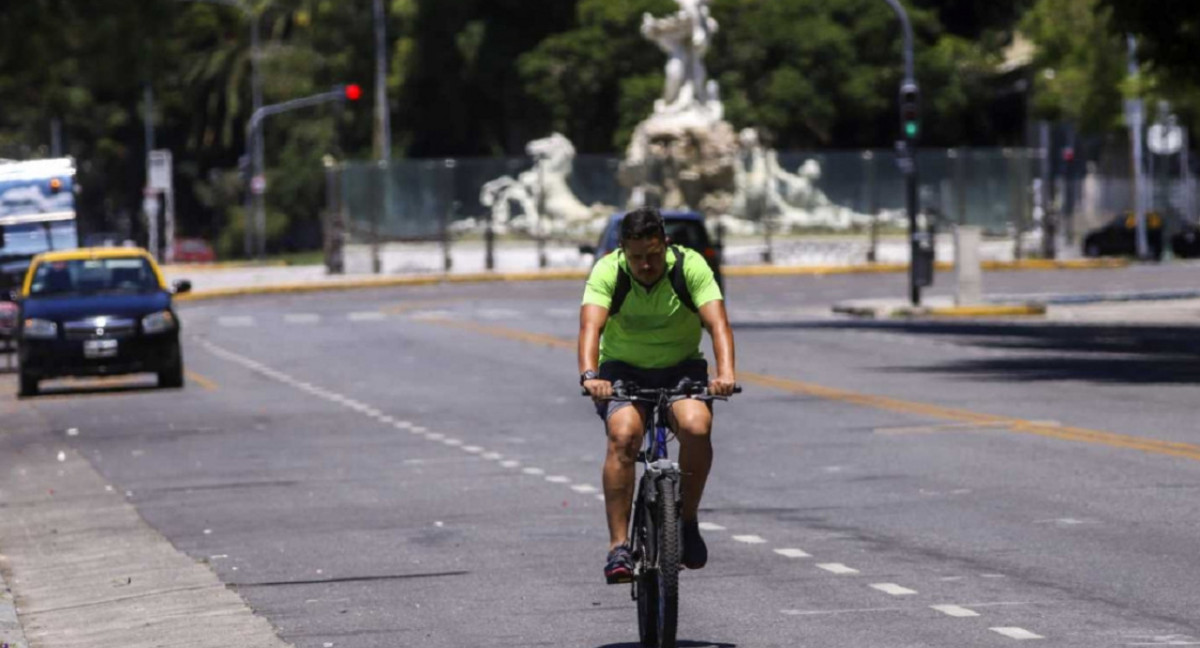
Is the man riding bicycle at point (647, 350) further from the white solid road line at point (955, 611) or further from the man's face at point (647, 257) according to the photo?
the white solid road line at point (955, 611)

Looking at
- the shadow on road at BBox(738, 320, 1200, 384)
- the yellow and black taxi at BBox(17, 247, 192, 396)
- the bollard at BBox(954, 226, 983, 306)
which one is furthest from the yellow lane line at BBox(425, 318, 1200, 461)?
the bollard at BBox(954, 226, 983, 306)

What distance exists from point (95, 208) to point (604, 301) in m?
102

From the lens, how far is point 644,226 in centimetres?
959

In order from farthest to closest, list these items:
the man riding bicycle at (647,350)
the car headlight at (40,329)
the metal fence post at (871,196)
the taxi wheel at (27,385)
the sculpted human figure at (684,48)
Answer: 1. the sculpted human figure at (684,48)
2. the metal fence post at (871,196)
3. the taxi wheel at (27,385)
4. the car headlight at (40,329)
5. the man riding bicycle at (647,350)

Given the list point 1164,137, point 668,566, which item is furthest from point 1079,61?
point 668,566

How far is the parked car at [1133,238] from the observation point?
212 feet

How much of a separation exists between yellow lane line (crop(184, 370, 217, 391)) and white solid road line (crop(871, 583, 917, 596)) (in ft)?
56.5

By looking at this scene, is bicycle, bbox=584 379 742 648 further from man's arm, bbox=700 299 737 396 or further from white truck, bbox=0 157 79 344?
white truck, bbox=0 157 79 344

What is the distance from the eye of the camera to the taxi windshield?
2919 cm

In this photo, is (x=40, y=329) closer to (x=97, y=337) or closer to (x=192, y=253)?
(x=97, y=337)

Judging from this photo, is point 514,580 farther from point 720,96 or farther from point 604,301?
point 720,96

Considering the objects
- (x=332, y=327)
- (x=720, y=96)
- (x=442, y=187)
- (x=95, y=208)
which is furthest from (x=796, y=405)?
(x=95, y=208)

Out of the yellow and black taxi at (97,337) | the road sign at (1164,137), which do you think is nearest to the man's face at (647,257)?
the yellow and black taxi at (97,337)

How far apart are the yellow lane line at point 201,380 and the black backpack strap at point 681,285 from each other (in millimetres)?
18384
